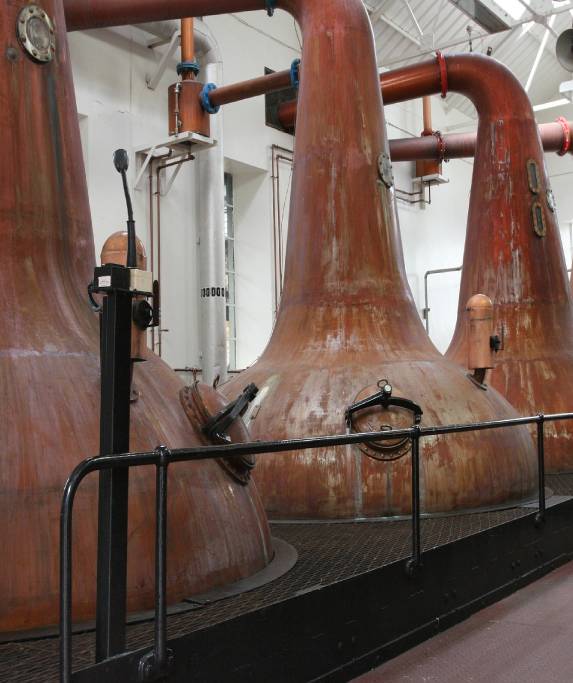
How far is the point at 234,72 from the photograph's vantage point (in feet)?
37.1

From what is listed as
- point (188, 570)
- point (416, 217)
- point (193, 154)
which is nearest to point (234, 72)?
point (193, 154)

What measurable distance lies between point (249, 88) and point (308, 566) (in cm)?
750

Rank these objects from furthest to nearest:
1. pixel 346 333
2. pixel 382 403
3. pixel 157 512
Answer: pixel 346 333, pixel 382 403, pixel 157 512

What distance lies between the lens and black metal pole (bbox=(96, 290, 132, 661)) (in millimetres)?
1942

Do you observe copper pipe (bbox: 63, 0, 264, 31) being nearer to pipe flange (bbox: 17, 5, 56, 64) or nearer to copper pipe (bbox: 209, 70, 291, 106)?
pipe flange (bbox: 17, 5, 56, 64)

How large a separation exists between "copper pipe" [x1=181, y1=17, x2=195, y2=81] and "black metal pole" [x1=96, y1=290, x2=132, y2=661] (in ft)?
27.0

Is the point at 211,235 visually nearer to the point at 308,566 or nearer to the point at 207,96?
the point at 207,96

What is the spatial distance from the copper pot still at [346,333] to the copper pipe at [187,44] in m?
3.95

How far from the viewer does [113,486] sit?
6.45 feet

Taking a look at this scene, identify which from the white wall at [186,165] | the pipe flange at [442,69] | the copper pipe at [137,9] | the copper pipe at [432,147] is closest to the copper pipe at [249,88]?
the white wall at [186,165]

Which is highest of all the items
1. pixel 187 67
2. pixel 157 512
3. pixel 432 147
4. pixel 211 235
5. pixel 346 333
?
pixel 187 67

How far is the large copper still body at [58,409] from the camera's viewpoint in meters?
2.52

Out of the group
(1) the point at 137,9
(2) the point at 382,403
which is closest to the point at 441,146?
(1) the point at 137,9

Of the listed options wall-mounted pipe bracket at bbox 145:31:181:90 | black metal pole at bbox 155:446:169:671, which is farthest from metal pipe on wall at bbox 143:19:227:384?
black metal pole at bbox 155:446:169:671
